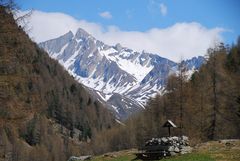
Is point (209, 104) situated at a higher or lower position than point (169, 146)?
higher

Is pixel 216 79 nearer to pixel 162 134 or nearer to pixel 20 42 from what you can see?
pixel 162 134

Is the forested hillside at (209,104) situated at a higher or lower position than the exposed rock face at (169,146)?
higher

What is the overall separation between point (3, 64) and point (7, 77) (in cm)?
62

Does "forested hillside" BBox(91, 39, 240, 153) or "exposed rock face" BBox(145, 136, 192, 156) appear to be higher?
"forested hillside" BBox(91, 39, 240, 153)

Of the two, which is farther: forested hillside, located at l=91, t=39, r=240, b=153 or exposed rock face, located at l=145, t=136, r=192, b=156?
forested hillside, located at l=91, t=39, r=240, b=153

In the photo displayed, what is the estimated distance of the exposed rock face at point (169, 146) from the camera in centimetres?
4125

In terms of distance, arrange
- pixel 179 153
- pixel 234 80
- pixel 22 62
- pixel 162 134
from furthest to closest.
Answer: pixel 162 134, pixel 234 80, pixel 179 153, pixel 22 62

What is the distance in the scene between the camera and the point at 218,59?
6262cm

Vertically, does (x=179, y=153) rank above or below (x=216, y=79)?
below

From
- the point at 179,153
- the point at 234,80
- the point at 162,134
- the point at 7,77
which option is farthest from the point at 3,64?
the point at 162,134

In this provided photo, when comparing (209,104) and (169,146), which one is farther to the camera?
(209,104)

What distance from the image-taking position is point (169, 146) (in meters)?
41.4

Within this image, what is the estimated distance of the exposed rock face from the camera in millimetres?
41250

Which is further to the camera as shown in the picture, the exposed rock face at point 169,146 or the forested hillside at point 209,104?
the forested hillside at point 209,104
